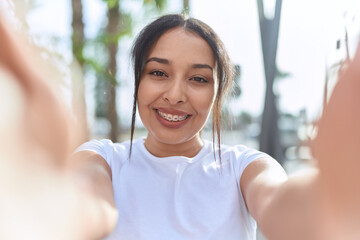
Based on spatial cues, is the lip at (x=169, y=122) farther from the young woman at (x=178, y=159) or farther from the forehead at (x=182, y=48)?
the forehead at (x=182, y=48)

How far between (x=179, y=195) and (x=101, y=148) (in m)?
0.29

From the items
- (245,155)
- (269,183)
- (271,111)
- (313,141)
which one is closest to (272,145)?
(271,111)

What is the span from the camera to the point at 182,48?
3.93ft

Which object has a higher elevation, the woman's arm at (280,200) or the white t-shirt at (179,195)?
the woman's arm at (280,200)

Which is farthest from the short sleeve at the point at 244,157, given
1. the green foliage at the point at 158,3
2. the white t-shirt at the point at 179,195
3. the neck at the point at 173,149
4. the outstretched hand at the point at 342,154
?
the green foliage at the point at 158,3

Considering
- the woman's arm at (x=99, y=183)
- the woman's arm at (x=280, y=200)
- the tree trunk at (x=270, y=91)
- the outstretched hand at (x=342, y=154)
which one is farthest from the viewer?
the tree trunk at (x=270, y=91)

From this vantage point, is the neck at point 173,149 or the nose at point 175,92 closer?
the nose at point 175,92

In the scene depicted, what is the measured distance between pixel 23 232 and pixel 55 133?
16cm

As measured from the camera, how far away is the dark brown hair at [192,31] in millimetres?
1246

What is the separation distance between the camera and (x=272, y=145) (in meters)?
2.99

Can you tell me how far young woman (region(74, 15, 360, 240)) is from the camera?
1105mm

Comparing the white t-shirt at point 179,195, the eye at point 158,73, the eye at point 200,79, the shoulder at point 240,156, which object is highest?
the eye at point 158,73

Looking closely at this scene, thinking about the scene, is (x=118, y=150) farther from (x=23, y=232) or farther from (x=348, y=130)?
(x=348, y=130)

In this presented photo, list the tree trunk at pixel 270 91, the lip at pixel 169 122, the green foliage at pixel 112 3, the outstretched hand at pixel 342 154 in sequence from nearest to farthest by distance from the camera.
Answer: the outstretched hand at pixel 342 154
the lip at pixel 169 122
the tree trunk at pixel 270 91
the green foliage at pixel 112 3
